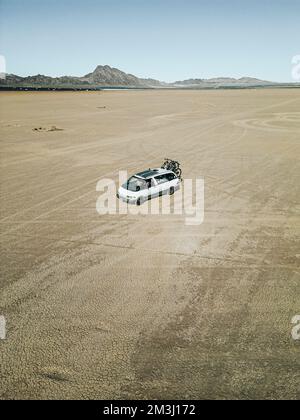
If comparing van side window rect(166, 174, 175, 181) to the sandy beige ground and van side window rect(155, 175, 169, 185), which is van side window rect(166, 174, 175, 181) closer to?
van side window rect(155, 175, 169, 185)

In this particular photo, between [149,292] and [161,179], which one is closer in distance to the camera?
[149,292]

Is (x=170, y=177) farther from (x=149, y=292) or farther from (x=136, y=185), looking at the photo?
(x=149, y=292)

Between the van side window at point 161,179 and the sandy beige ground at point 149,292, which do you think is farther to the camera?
the van side window at point 161,179

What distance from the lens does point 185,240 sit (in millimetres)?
14219

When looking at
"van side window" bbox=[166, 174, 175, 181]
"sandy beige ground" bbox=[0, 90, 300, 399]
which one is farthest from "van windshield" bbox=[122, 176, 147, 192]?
"sandy beige ground" bbox=[0, 90, 300, 399]

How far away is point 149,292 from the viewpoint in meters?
10.9

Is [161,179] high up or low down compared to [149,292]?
up

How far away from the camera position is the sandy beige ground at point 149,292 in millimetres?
8078

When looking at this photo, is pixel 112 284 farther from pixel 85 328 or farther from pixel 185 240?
pixel 185 240

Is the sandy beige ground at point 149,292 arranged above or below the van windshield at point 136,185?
below

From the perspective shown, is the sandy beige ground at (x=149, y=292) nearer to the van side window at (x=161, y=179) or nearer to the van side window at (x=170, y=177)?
the van side window at (x=170, y=177)

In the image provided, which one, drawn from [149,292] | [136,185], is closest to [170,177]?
[136,185]

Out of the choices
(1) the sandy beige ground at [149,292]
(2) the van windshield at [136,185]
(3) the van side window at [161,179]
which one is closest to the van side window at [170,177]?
(3) the van side window at [161,179]

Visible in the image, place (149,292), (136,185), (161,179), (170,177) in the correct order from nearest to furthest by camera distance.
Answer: (149,292)
(136,185)
(161,179)
(170,177)
